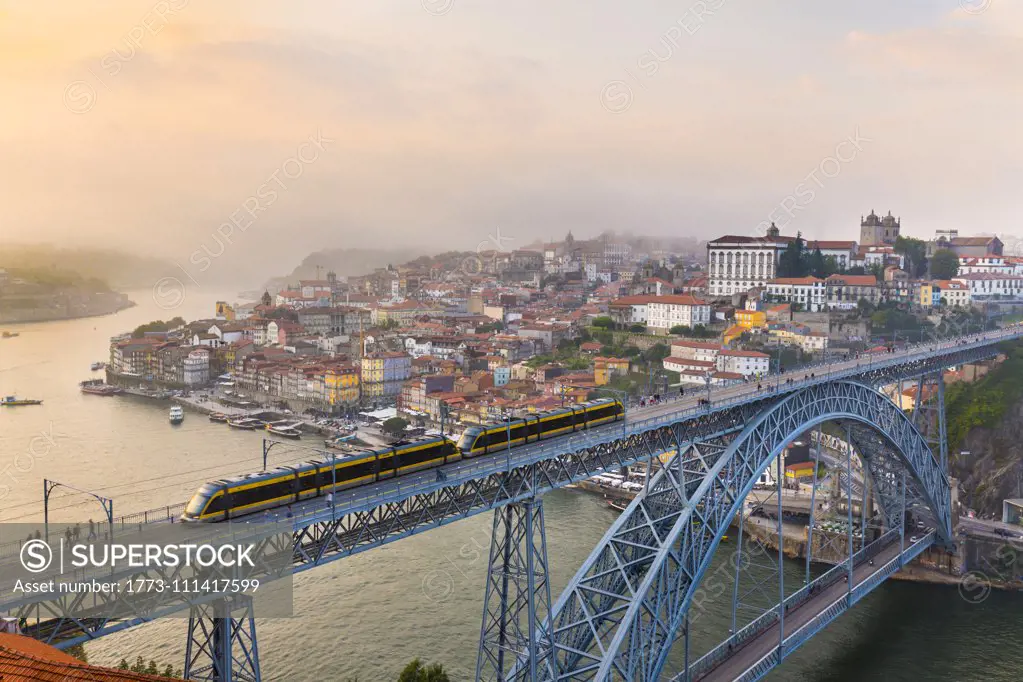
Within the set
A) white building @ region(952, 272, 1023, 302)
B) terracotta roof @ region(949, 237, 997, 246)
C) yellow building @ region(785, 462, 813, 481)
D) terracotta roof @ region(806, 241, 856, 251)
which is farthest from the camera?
terracotta roof @ region(949, 237, 997, 246)

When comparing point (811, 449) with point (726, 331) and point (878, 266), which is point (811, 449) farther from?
point (878, 266)

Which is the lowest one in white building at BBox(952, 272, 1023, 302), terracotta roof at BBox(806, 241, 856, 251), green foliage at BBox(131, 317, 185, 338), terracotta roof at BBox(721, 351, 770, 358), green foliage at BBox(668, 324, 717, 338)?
green foliage at BBox(131, 317, 185, 338)

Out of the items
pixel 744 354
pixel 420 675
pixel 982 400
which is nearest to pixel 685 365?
pixel 744 354

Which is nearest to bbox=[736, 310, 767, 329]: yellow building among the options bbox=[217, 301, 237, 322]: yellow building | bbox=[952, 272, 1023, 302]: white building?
bbox=[952, 272, 1023, 302]: white building

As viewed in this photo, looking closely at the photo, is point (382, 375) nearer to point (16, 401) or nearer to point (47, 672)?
point (16, 401)

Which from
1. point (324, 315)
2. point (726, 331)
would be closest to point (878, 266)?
point (726, 331)

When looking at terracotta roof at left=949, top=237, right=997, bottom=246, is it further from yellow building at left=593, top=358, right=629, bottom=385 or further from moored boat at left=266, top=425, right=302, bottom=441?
moored boat at left=266, top=425, right=302, bottom=441

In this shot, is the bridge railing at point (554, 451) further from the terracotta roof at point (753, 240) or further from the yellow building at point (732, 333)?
the terracotta roof at point (753, 240)
